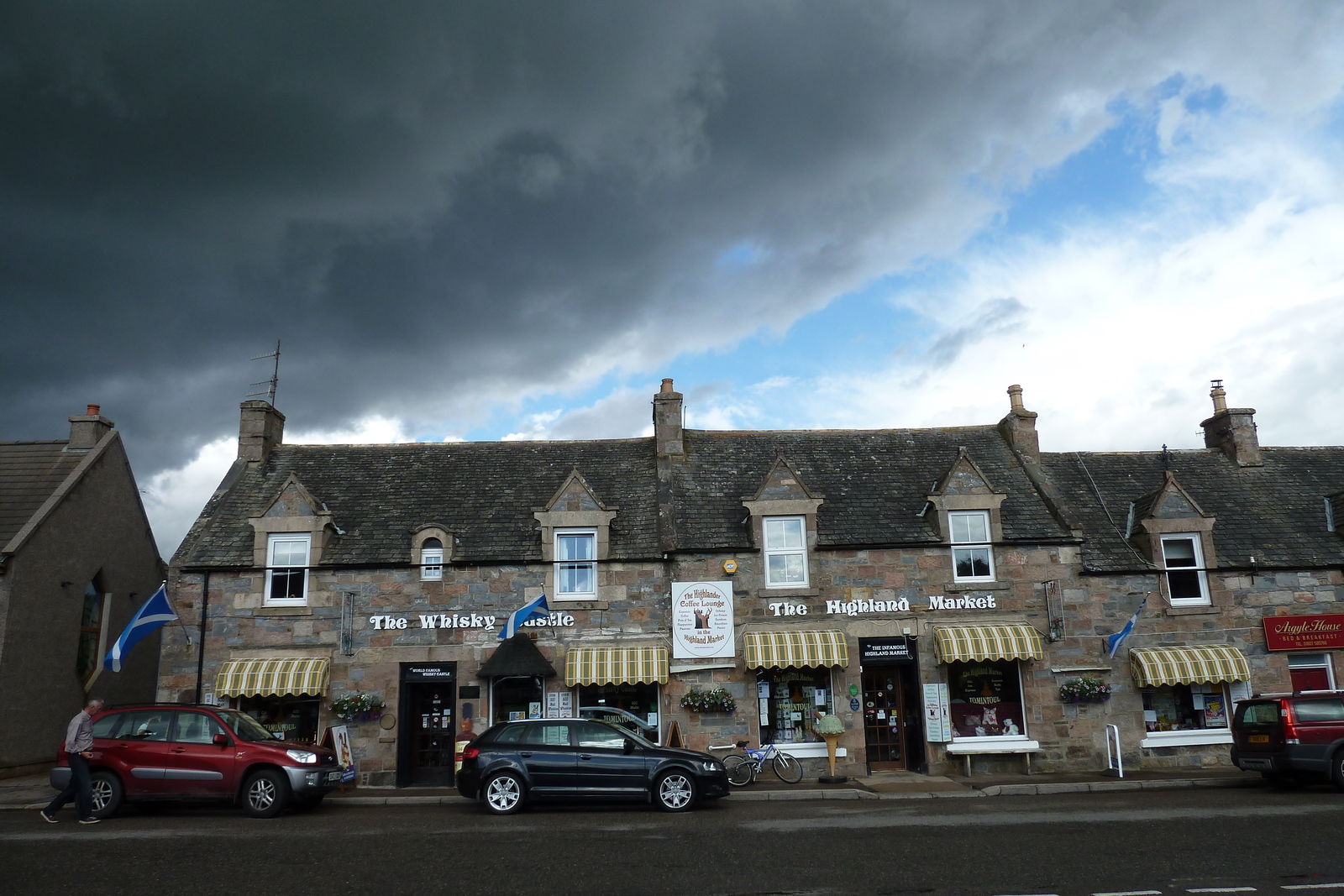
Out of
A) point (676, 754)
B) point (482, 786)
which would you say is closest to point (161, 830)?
point (482, 786)

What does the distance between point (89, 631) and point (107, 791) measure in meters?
10.2

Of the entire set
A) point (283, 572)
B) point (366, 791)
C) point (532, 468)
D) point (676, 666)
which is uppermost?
point (532, 468)

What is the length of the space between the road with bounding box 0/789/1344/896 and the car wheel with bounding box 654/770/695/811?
0.30 metres

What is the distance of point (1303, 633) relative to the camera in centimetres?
2112

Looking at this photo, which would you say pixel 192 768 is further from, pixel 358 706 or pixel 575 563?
pixel 575 563

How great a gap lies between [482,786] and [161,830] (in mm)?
4747

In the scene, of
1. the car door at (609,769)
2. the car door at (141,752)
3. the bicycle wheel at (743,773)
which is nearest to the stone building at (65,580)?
the car door at (141,752)

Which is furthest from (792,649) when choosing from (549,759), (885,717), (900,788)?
(549,759)

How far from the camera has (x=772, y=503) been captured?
2106cm

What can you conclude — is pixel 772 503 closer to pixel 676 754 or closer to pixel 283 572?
pixel 676 754

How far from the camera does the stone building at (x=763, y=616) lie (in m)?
20.0

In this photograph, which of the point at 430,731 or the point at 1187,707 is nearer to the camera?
the point at 430,731

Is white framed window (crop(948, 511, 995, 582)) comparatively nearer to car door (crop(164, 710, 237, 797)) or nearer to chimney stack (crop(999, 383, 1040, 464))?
chimney stack (crop(999, 383, 1040, 464))

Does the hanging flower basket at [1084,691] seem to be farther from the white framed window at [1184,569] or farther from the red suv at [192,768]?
the red suv at [192,768]
